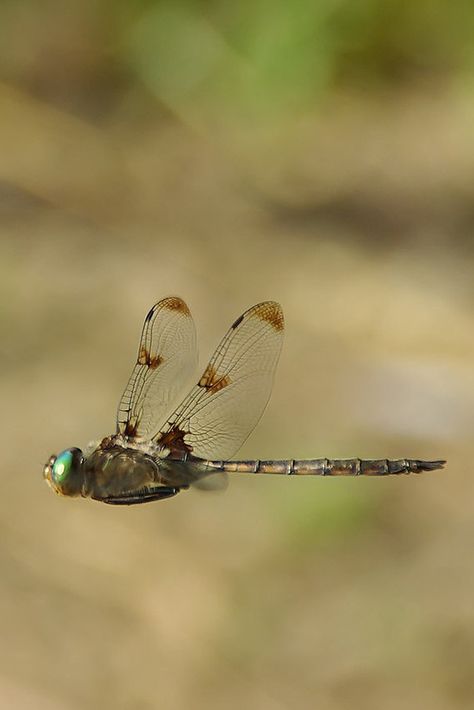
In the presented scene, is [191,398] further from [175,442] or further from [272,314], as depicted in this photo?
[272,314]

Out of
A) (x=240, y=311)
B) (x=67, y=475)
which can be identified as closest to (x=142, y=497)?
(x=67, y=475)

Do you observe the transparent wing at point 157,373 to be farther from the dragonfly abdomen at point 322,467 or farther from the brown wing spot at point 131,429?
the dragonfly abdomen at point 322,467

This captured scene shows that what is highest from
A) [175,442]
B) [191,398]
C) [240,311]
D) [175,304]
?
[240,311]

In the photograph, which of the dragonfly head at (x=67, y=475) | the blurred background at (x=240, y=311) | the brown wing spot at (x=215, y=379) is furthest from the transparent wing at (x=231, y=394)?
the blurred background at (x=240, y=311)

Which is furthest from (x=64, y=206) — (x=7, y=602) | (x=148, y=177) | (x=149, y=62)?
(x=7, y=602)

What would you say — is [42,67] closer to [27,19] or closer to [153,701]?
[27,19]
